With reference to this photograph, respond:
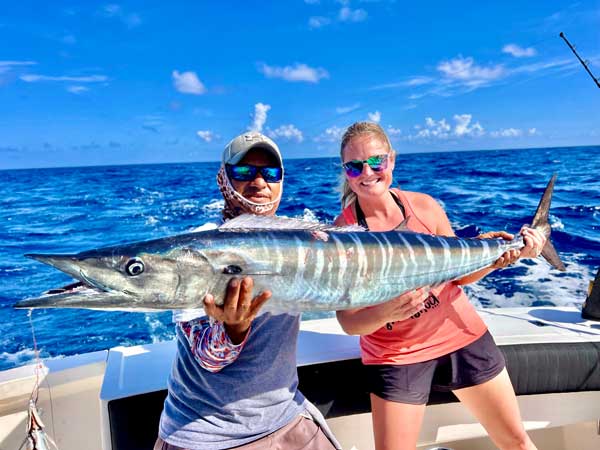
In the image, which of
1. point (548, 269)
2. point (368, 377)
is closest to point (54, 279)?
point (368, 377)

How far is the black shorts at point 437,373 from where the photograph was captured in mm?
2211

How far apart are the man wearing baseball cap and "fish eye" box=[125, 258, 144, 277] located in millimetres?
245

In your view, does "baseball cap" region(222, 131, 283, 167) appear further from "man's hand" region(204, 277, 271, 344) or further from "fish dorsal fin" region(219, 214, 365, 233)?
"man's hand" region(204, 277, 271, 344)

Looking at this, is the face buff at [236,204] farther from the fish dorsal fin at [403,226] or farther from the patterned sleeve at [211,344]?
the fish dorsal fin at [403,226]

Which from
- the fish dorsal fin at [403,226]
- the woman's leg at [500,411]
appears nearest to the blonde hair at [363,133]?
the fish dorsal fin at [403,226]

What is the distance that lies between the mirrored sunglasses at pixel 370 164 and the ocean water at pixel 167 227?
20.5 inches

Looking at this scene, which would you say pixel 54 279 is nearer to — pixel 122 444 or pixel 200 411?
pixel 122 444

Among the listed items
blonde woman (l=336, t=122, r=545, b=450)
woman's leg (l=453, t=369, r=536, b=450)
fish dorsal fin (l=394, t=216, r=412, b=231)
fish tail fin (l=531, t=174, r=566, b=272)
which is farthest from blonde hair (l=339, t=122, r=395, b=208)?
woman's leg (l=453, t=369, r=536, b=450)

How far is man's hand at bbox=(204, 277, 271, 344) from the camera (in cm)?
156

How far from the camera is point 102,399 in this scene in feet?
7.64

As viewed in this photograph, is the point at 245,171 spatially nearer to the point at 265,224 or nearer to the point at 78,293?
the point at 265,224

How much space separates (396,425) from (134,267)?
1502 mm

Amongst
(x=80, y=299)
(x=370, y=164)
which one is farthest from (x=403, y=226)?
(x=80, y=299)

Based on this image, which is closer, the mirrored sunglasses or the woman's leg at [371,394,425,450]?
the woman's leg at [371,394,425,450]
